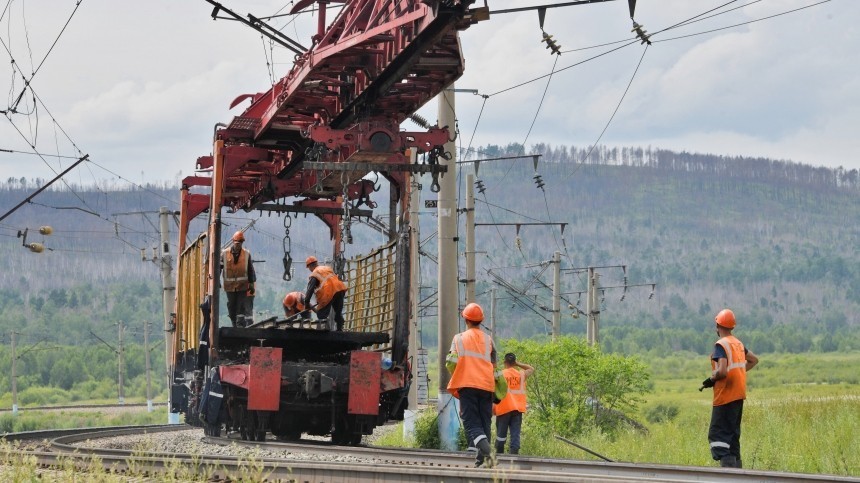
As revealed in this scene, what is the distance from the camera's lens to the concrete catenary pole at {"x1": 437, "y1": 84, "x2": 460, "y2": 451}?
19438 millimetres

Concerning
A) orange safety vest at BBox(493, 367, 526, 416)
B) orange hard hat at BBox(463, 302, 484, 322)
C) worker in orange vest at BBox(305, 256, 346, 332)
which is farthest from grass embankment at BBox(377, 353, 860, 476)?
orange hard hat at BBox(463, 302, 484, 322)

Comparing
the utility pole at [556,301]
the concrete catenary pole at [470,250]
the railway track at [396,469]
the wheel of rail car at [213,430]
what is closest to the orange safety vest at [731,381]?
the railway track at [396,469]

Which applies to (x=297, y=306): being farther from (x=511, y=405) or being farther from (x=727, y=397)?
(x=727, y=397)

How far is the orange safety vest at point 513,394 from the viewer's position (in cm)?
1555

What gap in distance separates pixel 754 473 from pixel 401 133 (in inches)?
239

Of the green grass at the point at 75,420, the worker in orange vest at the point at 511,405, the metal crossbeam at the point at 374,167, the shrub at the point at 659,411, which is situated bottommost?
the green grass at the point at 75,420

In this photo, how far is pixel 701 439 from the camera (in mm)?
16562

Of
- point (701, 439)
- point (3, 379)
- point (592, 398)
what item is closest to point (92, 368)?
point (3, 379)

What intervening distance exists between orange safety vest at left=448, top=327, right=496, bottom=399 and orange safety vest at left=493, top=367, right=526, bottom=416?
12.0ft

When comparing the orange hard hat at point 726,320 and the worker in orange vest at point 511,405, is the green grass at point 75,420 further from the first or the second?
the orange hard hat at point 726,320

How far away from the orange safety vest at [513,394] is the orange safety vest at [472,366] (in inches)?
144

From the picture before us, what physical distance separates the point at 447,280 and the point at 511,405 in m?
4.35

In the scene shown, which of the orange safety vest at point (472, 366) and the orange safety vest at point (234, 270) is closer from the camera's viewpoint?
the orange safety vest at point (472, 366)

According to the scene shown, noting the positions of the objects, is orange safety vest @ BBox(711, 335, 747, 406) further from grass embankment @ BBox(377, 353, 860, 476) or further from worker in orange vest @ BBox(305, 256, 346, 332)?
worker in orange vest @ BBox(305, 256, 346, 332)
